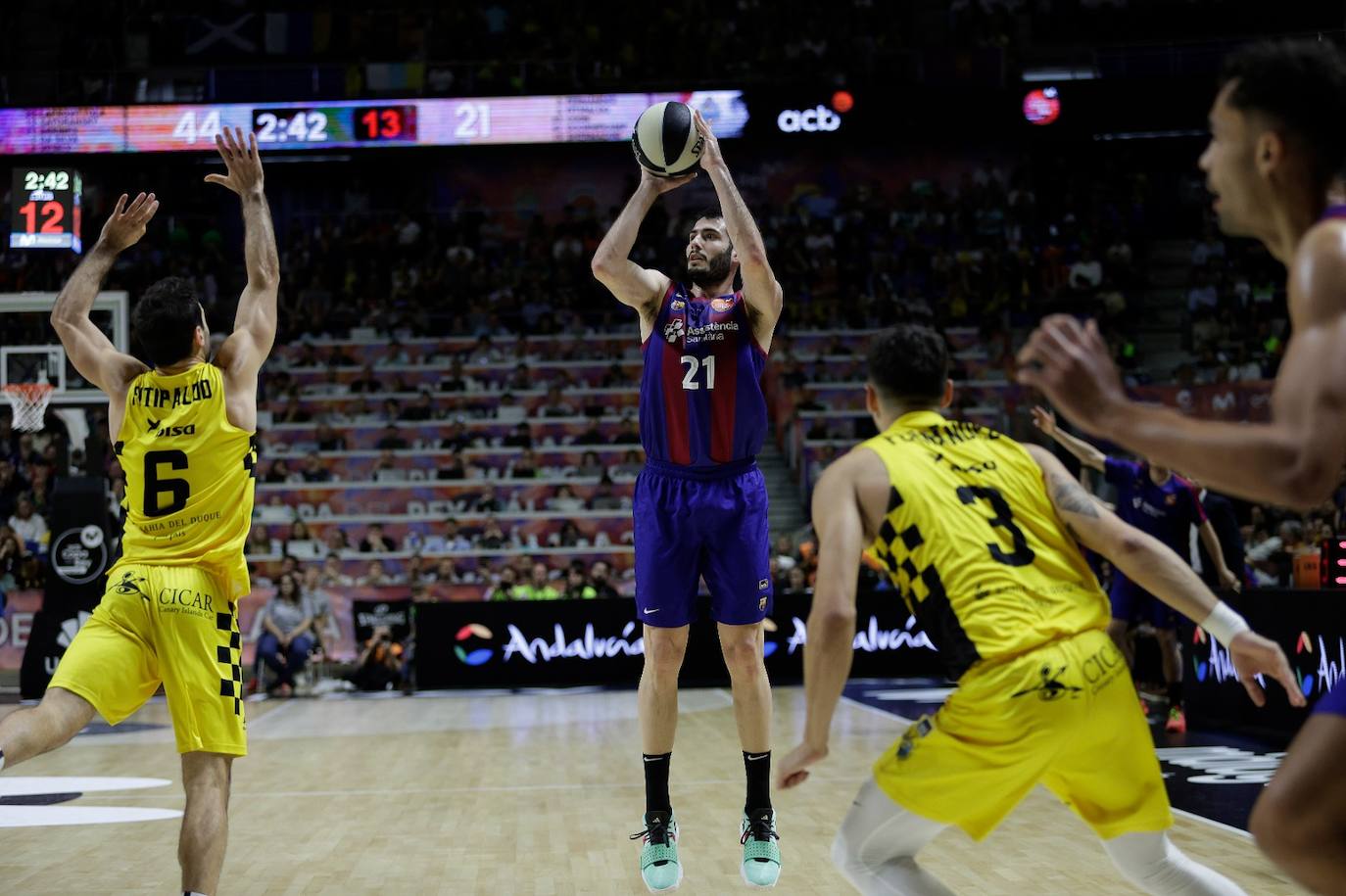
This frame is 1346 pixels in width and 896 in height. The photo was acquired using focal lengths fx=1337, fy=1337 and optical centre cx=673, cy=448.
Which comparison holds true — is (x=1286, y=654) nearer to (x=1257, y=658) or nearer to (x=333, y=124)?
(x=1257, y=658)

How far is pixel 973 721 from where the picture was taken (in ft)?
10.7

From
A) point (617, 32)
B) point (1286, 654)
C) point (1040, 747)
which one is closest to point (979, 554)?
point (1040, 747)

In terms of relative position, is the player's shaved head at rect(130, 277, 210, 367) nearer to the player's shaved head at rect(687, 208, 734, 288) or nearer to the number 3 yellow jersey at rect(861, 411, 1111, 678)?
the player's shaved head at rect(687, 208, 734, 288)

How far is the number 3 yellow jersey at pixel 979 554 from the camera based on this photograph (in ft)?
10.9

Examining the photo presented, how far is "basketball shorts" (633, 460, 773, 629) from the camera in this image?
5410mm

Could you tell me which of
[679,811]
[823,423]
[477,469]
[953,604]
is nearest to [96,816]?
[679,811]

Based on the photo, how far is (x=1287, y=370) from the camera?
2.46m

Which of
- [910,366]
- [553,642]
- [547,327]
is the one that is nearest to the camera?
[910,366]

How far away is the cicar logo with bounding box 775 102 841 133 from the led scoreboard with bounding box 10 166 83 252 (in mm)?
10571

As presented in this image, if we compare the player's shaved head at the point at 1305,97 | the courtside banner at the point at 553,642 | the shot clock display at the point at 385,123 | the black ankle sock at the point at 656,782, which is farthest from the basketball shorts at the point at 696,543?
the shot clock display at the point at 385,123

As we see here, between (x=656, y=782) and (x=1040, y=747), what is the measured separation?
8.15 feet

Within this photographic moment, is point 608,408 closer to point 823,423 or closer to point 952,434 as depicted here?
point 823,423

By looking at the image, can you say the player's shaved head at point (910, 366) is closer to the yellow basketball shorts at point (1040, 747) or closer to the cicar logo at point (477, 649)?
the yellow basketball shorts at point (1040, 747)

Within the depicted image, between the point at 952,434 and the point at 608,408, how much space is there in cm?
1719
